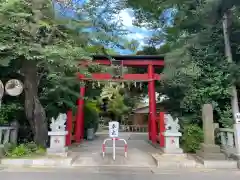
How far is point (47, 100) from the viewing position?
10.0 metres

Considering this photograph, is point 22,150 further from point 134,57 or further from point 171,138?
point 134,57

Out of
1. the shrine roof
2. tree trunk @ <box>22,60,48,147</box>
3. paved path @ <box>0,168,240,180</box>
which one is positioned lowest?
paved path @ <box>0,168,240,180</box>

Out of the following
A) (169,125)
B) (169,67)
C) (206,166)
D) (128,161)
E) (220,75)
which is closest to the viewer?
(206,166)

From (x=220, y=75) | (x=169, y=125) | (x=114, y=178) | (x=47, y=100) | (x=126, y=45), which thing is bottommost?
(x=114, y=178)

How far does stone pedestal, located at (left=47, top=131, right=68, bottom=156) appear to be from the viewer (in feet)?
25.7

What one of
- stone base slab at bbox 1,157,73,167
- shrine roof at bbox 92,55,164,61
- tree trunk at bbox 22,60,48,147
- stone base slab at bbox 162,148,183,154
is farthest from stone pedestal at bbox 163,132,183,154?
shrine roof at bbox 92,55,164,61

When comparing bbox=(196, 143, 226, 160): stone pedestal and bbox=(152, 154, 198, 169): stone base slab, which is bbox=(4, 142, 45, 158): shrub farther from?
bbox=(196, 143, 226, 160): stone pedestal

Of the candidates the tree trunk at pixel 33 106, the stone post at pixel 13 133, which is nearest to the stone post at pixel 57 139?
the tree trunk at pixel 33 106

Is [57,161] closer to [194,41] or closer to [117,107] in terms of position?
[194,41]

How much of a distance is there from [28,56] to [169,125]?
529 centimetres

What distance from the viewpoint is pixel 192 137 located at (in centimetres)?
871

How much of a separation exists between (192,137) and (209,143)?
3.75 feet

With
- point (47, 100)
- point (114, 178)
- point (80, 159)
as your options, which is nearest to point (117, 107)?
point (47, 100)

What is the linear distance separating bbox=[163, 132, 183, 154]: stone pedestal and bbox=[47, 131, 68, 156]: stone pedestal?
3.52 meters
